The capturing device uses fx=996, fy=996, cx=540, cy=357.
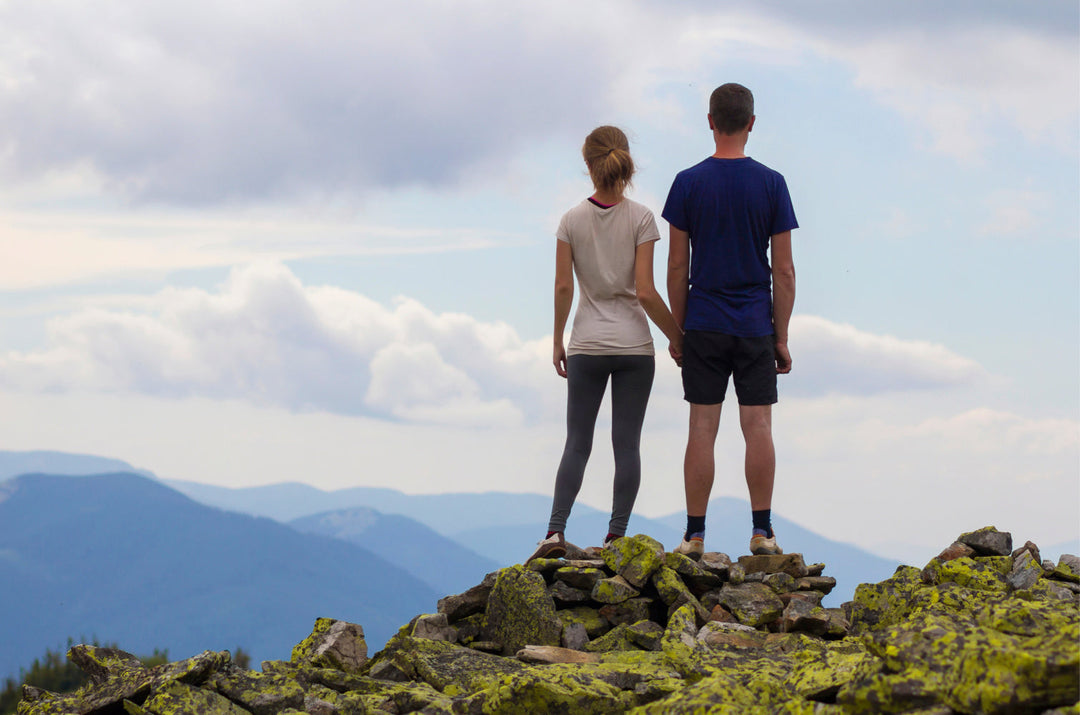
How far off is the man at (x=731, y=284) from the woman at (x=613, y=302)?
349mm

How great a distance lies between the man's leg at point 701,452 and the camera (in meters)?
9.76

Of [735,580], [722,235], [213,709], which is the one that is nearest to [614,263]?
[722,235]

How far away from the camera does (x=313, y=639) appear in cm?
973

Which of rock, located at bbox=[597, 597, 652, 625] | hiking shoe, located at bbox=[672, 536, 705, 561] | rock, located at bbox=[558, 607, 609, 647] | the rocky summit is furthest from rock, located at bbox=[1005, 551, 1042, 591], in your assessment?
rock, located at bbox=[558, 607, 609, 647]

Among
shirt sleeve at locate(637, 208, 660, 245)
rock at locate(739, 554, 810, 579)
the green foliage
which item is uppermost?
shirt sleeve at locate(637, 208, 660, 245)

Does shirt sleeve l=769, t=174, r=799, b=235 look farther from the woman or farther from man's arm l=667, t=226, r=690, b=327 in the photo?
the woman

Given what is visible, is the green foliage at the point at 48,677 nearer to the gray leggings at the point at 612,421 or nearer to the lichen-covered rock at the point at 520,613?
the lichen-covered rock at the point at 520,613

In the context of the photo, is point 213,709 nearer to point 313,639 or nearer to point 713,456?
point 313,639

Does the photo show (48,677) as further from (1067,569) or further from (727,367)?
(1067,569)

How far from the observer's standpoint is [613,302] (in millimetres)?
9617

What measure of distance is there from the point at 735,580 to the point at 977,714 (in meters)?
4.84

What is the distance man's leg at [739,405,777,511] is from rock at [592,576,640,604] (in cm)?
160


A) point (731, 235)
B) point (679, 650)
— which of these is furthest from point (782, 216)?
point (679, 650)

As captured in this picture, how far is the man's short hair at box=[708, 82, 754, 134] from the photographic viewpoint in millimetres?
9500
